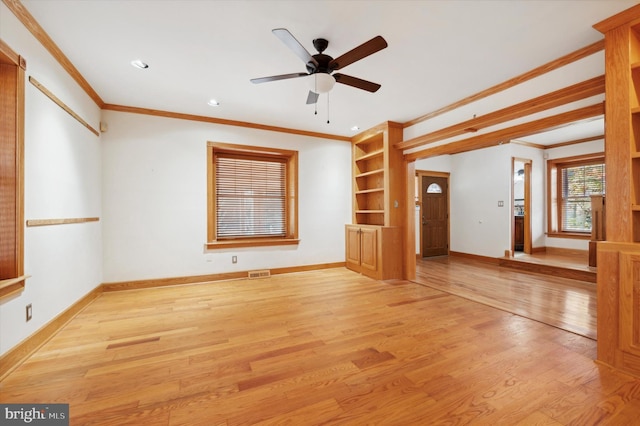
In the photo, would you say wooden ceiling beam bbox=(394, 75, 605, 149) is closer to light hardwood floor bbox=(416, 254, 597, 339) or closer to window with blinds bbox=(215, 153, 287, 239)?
light hardwood floor bbox=(416, 254, 597, 339)

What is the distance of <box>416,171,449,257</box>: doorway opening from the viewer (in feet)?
23.1

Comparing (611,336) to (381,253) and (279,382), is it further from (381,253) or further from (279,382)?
(381,253)

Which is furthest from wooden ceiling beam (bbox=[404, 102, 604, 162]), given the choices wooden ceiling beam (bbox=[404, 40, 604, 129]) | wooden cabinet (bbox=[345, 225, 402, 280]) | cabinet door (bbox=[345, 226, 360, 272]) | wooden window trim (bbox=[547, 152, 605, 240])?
wooden window trim (bbox=[547, 152, 605, 240])

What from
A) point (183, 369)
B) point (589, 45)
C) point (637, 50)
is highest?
point (589, 45)

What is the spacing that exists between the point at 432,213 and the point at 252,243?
4836mm

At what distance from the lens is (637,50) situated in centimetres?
209

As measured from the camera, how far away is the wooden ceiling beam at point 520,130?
2.65 m

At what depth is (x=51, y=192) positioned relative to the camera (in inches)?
105

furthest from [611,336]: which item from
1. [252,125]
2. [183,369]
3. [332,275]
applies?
[252,125]

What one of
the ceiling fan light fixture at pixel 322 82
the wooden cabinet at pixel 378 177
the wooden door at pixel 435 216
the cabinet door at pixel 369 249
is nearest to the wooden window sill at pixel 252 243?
the cabinet door at pixel 369 249

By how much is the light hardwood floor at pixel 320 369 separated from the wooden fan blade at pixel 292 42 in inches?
97.3

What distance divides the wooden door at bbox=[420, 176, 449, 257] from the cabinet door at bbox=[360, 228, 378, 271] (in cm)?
266

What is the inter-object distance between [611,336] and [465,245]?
17.3 feet

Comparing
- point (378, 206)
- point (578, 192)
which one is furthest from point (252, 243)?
point (578, 192)
